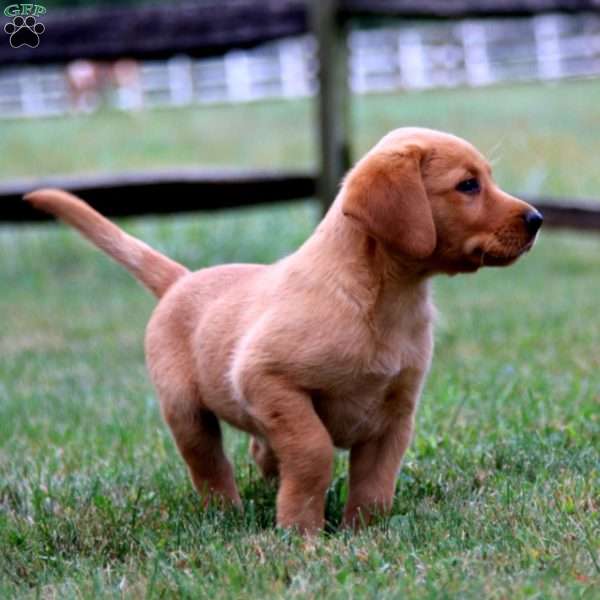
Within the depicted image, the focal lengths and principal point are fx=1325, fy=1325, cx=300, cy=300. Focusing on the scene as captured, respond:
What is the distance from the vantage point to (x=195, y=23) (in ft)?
28.0

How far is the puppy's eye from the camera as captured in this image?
3.58 meters

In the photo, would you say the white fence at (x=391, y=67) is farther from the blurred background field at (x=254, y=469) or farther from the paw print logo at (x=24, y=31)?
the paw print logo at (x=24, y=31)

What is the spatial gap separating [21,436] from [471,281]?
511 centimetres

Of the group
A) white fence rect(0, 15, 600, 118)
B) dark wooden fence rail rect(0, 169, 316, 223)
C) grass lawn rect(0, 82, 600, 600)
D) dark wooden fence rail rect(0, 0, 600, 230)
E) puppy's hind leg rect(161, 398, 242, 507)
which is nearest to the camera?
grass lawn rect(0, 82, 600, 600)

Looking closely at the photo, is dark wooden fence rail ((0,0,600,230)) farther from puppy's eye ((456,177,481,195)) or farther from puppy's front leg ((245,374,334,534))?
puppy's front leg ((245,374,334,534))

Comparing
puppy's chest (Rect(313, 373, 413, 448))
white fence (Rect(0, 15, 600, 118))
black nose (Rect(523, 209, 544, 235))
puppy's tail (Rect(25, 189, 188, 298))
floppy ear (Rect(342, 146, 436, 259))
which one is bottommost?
white fence (Rect(0, 15, 600, 118))

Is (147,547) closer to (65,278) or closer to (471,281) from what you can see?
(471,281)

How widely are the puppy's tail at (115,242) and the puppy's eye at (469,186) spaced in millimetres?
1127

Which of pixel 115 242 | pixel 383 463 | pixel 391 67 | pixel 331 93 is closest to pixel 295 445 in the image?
A: pixel 383 463

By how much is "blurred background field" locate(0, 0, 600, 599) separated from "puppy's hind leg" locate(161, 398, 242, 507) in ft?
0.32

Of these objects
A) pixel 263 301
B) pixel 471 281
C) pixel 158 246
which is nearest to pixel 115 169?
pixel 158 246

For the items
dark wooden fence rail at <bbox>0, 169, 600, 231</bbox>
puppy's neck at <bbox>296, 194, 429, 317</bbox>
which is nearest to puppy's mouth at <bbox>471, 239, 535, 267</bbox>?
puppy's neck at <bbox>296, 194, 429, 317</bbox>

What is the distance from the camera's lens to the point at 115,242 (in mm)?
4293

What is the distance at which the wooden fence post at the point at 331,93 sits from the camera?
8.54 metres
